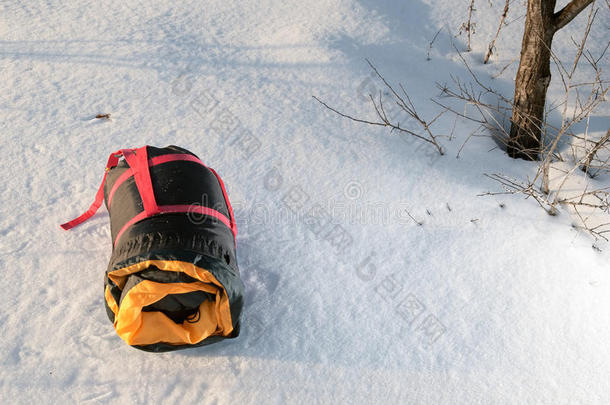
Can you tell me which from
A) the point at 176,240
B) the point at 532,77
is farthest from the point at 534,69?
the point at 176,240

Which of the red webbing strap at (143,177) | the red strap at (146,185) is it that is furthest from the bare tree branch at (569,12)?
the red webbing strap at (143,177)

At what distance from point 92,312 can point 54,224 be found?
28.8 inches

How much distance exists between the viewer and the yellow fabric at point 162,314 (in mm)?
2207

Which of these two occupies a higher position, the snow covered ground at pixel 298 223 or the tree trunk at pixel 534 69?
the tree trunk at pixel 534 69

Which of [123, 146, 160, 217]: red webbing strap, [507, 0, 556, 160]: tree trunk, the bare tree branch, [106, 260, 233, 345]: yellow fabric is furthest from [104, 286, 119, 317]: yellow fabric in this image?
the bare tree branch

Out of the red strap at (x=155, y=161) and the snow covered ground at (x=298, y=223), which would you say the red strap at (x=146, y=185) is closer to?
the red strap at (x=155, y=161)

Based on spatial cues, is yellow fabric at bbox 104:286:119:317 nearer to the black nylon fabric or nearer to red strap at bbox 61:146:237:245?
the black nylon fabric

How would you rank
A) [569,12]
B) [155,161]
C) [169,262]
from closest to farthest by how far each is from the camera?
[169,262]
[155,161]
[569,12]

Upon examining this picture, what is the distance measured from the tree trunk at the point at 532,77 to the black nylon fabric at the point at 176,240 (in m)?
2.16

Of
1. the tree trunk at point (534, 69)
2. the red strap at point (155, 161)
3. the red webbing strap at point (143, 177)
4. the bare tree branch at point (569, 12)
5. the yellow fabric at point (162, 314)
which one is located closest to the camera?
the yellow fabric at point (162, 314)

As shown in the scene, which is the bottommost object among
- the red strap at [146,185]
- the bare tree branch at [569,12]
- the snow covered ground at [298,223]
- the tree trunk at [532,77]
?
the snow covered ground at [298,223]

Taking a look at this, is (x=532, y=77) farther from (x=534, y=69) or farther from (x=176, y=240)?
(x=176, y=240)

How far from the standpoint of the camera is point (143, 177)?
8.18ft

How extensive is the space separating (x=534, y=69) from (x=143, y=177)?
2814 mm
